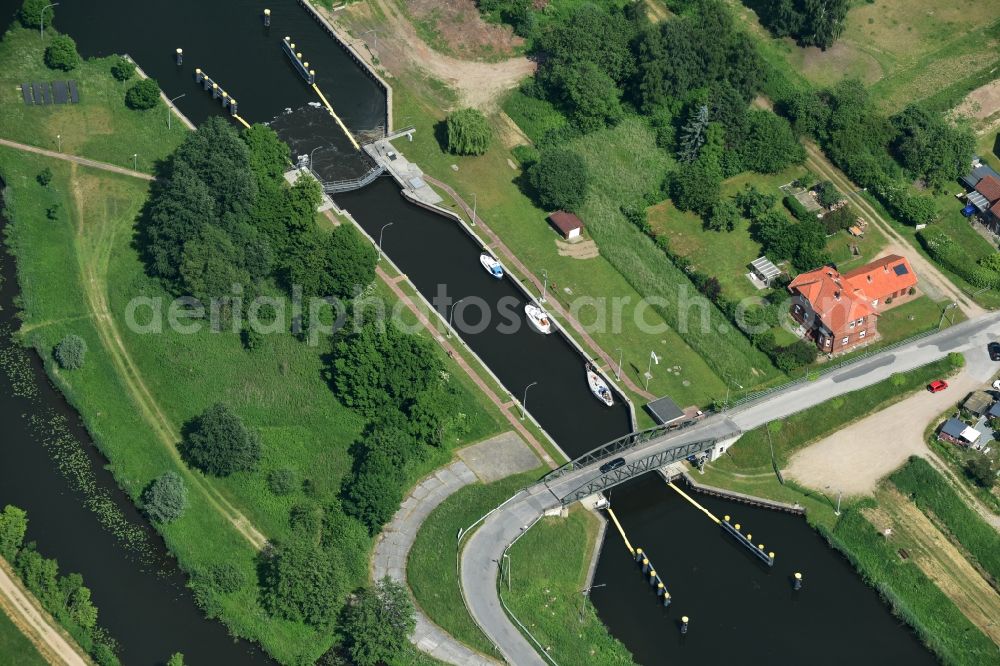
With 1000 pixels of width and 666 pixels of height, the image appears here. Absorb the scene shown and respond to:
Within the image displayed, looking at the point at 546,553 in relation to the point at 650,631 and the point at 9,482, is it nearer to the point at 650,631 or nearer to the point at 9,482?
the point at 650,631

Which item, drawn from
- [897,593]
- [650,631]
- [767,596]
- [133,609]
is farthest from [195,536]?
[897,593]

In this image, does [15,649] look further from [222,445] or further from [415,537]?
[415,537]

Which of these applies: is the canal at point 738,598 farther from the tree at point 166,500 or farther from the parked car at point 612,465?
the tree at point 166,500

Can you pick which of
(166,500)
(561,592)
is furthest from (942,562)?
(166,500)

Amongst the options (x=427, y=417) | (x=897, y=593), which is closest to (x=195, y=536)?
(x=427, y=417)

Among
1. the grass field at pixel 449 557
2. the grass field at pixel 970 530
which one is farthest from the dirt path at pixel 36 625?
the grass field at pixel 970 530

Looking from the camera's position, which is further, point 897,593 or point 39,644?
point 897,593

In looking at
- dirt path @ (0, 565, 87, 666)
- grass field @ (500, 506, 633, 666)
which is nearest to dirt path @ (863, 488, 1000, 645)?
grass field @ (500, 506, 633, 666)
